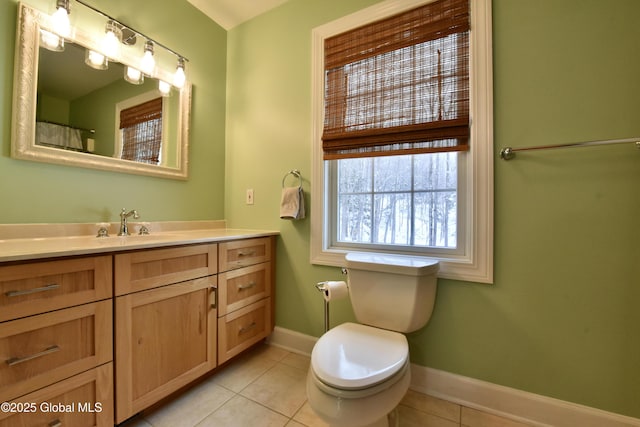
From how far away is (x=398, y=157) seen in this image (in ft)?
5.10

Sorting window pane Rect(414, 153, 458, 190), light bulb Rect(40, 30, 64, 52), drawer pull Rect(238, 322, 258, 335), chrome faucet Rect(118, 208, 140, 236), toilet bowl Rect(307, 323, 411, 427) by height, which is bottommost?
drawer pull Rect(238, 322, 258, 335)

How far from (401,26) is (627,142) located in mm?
1179

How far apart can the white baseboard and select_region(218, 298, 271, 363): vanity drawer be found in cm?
98

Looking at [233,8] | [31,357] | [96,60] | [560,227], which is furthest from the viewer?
[233,8]

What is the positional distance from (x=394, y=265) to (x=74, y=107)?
5.96 ft

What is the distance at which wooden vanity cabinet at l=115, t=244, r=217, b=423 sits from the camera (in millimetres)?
1041

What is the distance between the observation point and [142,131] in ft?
5.28

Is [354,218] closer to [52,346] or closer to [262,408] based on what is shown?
[262,408]

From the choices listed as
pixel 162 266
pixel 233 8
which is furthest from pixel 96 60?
pixel 162 266

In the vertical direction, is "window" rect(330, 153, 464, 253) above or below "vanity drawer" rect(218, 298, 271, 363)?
above

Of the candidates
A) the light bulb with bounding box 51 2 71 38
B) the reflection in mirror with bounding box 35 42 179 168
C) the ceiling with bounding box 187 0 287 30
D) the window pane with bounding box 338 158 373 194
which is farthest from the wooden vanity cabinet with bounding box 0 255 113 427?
the ceiling with bounding box 187 0 287 30

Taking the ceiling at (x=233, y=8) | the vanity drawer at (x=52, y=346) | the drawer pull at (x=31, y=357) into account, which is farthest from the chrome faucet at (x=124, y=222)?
the ceiling at (x=233, y=8)

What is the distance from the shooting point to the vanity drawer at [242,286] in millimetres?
1462

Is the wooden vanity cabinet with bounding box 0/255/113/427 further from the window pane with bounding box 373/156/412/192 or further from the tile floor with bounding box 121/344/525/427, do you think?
the window pane with bounding box 373/156/412/192
